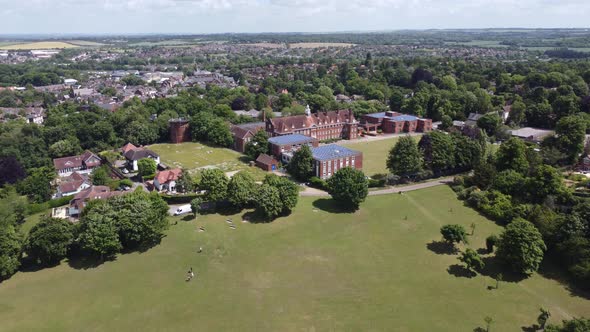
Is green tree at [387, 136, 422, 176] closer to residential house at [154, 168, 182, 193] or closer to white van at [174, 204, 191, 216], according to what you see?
white van at [174, 204, 191, 216]

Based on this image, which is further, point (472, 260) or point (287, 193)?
point (287, 193)

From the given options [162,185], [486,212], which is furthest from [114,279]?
[486,212]

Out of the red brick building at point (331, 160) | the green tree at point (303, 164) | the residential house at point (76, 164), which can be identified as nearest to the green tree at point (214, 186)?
the green tree at point (303, 164)

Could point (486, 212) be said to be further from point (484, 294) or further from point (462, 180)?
point (484, 294)

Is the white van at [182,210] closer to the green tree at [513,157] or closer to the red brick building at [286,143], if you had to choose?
the red brick building at [286,143]

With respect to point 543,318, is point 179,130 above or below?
above

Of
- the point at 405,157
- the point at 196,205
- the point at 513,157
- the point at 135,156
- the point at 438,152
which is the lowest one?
the point at 196,205

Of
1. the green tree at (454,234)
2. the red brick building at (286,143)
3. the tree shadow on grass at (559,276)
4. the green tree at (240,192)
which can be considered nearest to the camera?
the tree shadow on grass at (559,276)

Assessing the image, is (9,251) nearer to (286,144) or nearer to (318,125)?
(286,144)

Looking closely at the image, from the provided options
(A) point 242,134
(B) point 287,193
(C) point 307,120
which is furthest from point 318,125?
(B) point 287,193
